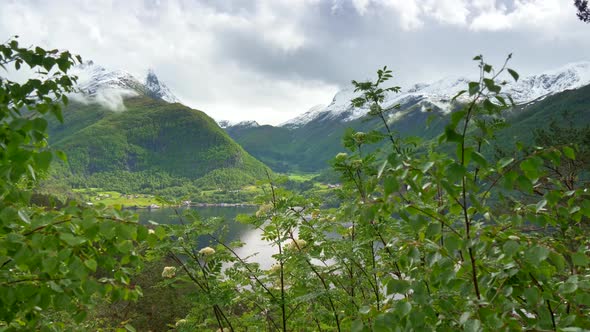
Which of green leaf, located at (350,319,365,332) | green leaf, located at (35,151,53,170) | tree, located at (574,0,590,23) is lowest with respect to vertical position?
green leaf, located at (350,319,365,332)

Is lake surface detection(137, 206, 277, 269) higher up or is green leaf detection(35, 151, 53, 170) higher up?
green leaf detection(35, 151, 53, 170)

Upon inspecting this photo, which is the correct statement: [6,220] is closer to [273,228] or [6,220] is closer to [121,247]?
[121,247]

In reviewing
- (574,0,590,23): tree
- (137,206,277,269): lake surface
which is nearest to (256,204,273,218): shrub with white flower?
(137,206,277,269): lake surface

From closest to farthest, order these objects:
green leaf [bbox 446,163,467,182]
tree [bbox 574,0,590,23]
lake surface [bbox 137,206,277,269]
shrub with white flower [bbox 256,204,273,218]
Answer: green leaf [bbox 446,163,467,182] < shrub with white flower [bbox 256,204,273,218] < lake surface [bbox 137,206,277,269] < tree [bbox 574,0,590,23]

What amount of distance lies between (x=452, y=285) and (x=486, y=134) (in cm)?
71

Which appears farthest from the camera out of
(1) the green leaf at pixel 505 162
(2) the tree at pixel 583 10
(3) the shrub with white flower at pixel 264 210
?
(2) the tree at pixel 583 10

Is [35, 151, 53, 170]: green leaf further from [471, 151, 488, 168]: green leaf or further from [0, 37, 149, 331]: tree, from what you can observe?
[471, 151, 488, 168]: green leaf

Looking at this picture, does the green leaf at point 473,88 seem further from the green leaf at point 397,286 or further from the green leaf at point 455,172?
the green leaf at point 397,286

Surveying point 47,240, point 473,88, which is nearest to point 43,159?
point 47,240

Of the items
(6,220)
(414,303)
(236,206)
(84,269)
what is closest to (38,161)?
(6,220)

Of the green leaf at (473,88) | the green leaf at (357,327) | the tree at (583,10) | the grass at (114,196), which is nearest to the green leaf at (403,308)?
the green leaf at (357,327)

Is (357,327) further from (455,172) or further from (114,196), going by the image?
(114,196)

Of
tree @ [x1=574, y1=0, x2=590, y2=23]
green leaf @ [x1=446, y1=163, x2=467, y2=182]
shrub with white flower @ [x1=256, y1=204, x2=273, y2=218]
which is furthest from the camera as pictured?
tree @ [x1=574, y1=0, x2=590, y2=23]

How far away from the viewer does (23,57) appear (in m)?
2.29
